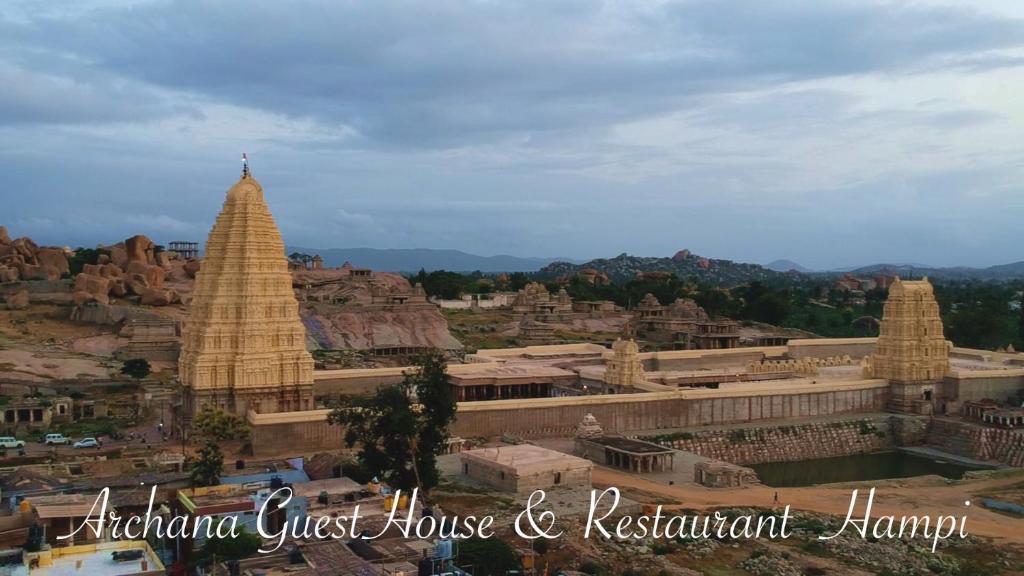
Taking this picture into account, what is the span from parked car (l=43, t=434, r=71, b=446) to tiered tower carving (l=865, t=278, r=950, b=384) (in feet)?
140

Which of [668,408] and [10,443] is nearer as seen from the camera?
[10,443]

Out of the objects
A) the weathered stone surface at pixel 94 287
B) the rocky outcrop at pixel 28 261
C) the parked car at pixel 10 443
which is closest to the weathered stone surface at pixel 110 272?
the rocky outcrop at pixel 28 261

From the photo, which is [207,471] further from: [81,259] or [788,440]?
[81,259]

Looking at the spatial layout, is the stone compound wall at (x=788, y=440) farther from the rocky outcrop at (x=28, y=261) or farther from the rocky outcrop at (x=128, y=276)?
the rocky outcrop at (x=28, y=261)

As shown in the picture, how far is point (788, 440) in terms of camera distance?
49938 millimetres

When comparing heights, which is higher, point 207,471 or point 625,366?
point 625,366

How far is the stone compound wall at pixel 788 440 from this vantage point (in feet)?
155

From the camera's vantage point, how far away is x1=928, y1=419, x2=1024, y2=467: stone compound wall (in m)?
48.2

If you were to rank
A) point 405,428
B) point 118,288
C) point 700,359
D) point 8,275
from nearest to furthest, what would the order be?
point 405,428 → point 700,359 → point 118,288 → point 8,275

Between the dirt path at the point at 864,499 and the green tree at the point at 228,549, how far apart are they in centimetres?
1593

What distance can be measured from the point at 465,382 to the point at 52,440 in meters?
19.2


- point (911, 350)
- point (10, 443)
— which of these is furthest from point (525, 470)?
point (911, 350)

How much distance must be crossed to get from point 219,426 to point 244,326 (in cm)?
560

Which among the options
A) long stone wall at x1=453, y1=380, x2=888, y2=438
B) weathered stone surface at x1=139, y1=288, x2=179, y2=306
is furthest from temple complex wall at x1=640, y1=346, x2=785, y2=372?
weathered stone surface at x1=139, y1=288, x2=179, y2=306
